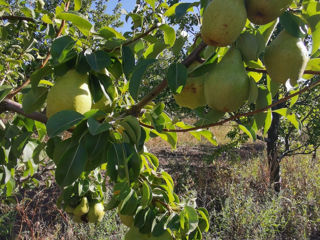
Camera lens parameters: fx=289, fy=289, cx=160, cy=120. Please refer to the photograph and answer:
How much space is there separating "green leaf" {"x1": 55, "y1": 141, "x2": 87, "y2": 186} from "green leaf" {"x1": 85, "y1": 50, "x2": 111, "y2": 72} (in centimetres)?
18

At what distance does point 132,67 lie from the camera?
0.66 metres

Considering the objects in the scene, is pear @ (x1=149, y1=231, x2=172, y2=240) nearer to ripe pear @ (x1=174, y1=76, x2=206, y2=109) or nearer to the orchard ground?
ripe pear @ (x1=174, y1=76, x2=206, y2=109)

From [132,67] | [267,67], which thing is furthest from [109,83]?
[267,67]

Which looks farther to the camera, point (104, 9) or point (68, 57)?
point (104, 9)

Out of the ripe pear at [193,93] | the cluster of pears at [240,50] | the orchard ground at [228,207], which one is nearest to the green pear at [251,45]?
the cluster of pears at [240,50]

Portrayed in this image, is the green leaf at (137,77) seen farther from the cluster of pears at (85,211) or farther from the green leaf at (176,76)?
the cluster of pears at (85,211)

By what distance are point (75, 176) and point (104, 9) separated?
9340 mm

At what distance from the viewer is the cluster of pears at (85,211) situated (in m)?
1.37

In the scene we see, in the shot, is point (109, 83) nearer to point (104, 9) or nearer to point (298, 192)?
point (298, 192)

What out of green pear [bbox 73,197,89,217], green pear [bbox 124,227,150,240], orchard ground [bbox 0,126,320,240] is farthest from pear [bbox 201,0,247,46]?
orchard ground [bbox 0,126,320,240]

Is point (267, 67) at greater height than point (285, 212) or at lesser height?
greater

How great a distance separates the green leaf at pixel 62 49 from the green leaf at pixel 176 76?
239mm

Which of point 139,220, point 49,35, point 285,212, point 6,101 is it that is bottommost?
point 285,212

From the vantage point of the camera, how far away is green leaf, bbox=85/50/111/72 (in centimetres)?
62
